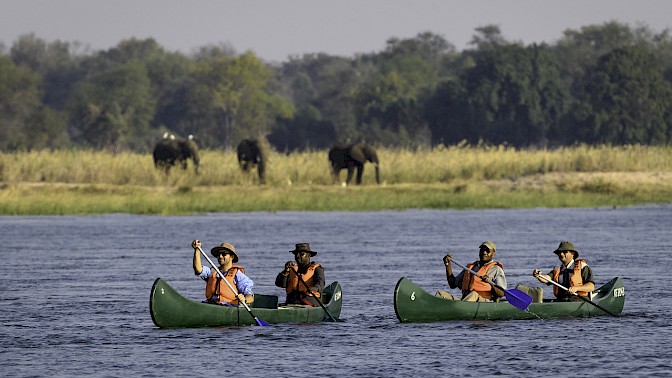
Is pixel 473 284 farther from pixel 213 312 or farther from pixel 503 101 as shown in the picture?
pixel 503 101

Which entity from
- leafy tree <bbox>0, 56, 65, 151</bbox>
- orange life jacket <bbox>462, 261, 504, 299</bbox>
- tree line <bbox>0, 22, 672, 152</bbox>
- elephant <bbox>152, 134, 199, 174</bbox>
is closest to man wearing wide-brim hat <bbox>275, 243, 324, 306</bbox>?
orange life jacket <bbox>462, 261, 504, 299</bbox>

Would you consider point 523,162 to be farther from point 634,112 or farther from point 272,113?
point 272,113

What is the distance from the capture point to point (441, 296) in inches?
797

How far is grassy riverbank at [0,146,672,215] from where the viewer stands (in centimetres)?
4703

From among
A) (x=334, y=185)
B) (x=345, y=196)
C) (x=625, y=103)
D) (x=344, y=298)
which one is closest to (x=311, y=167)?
(x=334, y=185)

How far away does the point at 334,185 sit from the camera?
2037 inches

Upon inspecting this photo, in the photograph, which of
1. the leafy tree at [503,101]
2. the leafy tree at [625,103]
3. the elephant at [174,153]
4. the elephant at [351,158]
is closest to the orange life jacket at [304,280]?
the elephant at [174,153]

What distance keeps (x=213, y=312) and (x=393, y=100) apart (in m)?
70.9

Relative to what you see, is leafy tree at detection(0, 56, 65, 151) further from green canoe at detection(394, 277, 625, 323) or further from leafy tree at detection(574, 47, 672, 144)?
green canoe at detection(394, 277, 625, 323)

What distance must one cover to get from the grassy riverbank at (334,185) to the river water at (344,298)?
295 cm

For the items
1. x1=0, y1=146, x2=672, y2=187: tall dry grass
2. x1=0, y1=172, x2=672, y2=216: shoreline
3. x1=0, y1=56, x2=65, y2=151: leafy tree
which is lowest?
x1=0, y1=172, x2=672, y2=216: shoreline

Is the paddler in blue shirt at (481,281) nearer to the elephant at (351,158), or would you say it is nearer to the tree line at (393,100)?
the elephant at (351,158)

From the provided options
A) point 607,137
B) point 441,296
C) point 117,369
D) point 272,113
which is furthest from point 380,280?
point 272,113

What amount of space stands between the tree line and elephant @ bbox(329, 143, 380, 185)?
30.5 feet
